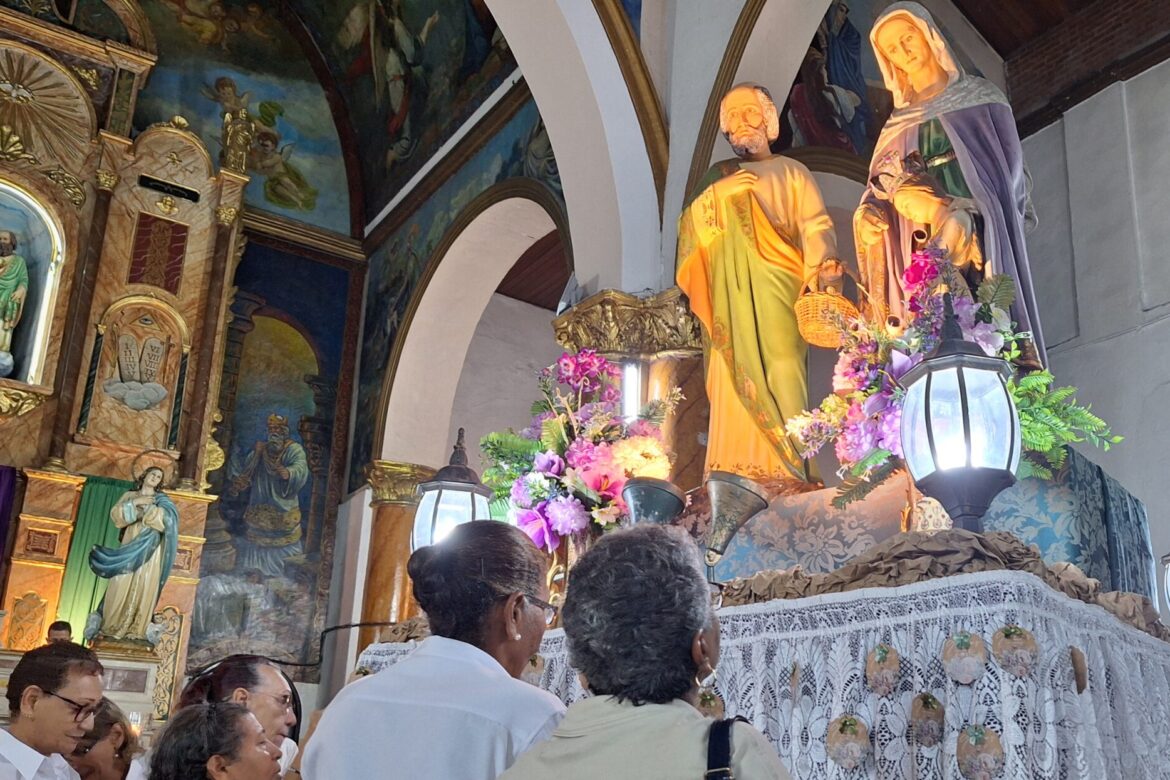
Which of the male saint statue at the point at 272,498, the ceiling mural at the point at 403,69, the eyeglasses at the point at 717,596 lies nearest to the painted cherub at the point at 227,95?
the ceiling mural at the point at 403,69

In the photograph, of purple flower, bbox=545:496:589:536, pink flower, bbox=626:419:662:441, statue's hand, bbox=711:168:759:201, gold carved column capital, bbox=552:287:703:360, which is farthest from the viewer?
gold carved column capital, bbox=552:287:703:360

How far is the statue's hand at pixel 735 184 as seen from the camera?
476 centimetres

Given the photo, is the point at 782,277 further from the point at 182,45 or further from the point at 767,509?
the point at 182,45

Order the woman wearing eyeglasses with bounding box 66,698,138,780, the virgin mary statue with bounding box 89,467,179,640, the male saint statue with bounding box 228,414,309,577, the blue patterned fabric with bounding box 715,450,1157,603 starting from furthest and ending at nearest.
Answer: the male saint statue with bounding box 228,414,309,577 < the virgin mary statue with bounding box 89,467,179,640 < the woman wearing eyeglasses with bounding box 66,698,138,780 < the blue patterned fabric with bounding box 715,450,1157,603

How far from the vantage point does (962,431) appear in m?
2.55

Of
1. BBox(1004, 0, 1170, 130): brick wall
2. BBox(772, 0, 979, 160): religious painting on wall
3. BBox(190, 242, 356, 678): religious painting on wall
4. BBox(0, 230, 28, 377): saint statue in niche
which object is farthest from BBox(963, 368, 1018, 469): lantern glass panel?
BBox(0, 230, 28, 377): saint statue in niche

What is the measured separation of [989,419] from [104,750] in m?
2.54

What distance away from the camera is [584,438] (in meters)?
4.24

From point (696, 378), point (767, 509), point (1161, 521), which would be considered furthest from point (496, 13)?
point (1161, 521)

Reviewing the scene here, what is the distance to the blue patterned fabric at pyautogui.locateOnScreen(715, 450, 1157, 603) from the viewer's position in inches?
120

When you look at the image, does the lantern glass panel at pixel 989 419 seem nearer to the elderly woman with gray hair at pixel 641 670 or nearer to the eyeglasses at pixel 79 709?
the elderly woman with gray hair at pixel 641 670

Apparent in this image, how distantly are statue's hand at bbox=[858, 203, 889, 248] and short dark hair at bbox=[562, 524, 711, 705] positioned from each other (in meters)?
2.78

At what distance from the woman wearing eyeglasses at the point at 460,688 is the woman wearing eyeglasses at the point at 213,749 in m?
0.33

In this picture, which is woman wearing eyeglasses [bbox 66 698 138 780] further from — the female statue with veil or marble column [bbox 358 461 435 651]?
marble column [bbox 358 461 435 651]
